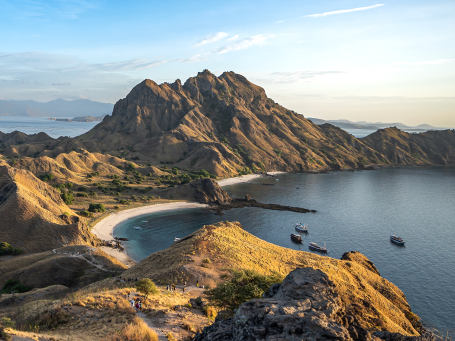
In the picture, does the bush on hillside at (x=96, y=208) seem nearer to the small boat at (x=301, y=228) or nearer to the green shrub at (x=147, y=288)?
the small boat at (x=301, y=228)

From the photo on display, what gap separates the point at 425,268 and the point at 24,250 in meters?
94.0

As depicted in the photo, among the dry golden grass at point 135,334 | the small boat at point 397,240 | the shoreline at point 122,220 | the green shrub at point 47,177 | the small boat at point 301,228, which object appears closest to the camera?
the dry golden grass at point 135,334

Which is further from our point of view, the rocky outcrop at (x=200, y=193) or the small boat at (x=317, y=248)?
the rocky outcrop at (x=200, y=193)

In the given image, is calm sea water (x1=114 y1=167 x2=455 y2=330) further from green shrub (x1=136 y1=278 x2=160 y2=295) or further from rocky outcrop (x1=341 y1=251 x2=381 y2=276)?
green shrub (x1=136 y1=278 x2=160 y2=295)

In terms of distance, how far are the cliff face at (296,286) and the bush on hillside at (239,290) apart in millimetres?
4166

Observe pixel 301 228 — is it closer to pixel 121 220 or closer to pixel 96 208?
pixel 121 220

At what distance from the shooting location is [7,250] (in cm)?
5619

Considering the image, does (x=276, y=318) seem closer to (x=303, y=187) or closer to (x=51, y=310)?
(x=51, y=310)

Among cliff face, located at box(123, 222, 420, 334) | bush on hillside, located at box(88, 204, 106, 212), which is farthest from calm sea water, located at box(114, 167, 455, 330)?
cliff face, located at box(123, 222, 420, 334)

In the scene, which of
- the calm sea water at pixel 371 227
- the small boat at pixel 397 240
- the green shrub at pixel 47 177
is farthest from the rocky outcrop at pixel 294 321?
the green shrub at pixel 47 177

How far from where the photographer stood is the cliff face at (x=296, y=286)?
1300 centimetres

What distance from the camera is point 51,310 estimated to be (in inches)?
865

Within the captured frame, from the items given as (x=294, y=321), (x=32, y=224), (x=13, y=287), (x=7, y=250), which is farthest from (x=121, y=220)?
(x=294, y=321)

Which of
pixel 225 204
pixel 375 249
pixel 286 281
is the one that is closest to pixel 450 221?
pixel 375 249
